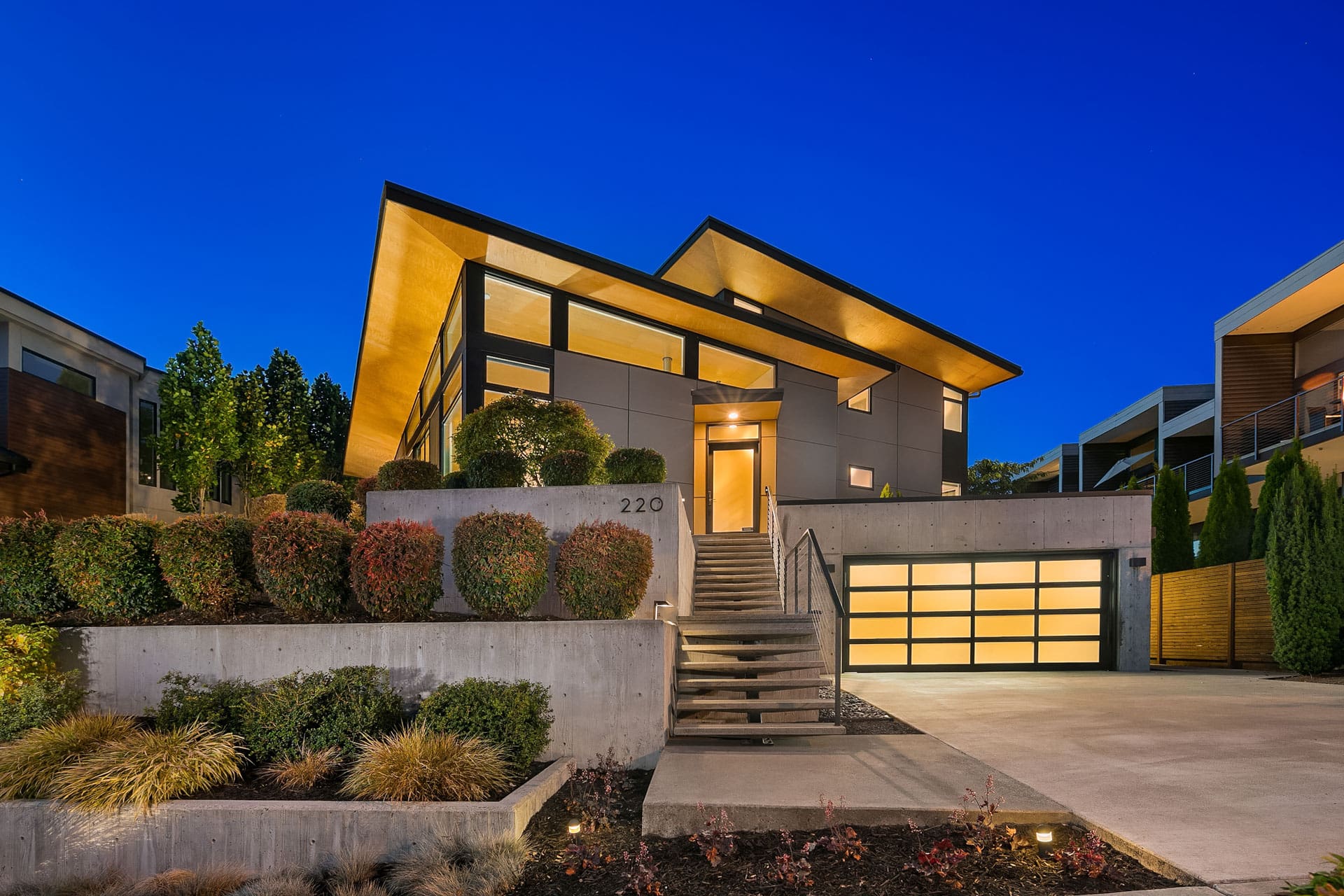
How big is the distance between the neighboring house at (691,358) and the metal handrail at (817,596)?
3.95m

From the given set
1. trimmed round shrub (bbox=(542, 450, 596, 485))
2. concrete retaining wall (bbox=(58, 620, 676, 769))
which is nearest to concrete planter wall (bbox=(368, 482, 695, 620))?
trimmed round shrub (bbox=(542, 450, 596, 485))

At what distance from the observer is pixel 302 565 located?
21.6 ft

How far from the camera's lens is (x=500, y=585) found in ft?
22.3

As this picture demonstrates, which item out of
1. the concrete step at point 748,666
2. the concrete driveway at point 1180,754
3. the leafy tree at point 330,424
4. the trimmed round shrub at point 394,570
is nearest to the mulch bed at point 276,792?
the trimmed round shrub at point 394,570

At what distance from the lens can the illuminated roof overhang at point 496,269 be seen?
11453 mm

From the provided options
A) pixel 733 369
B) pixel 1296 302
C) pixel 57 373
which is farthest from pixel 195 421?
pixel 1296 302

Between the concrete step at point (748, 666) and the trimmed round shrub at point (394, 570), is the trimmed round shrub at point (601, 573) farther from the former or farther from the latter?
the trimmed round shrub at point (394, 570)

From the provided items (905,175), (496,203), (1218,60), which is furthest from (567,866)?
(496,203)

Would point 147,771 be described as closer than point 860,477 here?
Yes

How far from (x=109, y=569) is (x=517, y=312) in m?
7.77

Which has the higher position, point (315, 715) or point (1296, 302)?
point (1296, 302)

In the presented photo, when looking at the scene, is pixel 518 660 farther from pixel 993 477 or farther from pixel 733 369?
pixel 993 477

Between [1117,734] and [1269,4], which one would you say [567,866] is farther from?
[1269,4]

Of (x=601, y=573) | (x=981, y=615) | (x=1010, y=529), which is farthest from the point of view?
(x=981, y=615)
